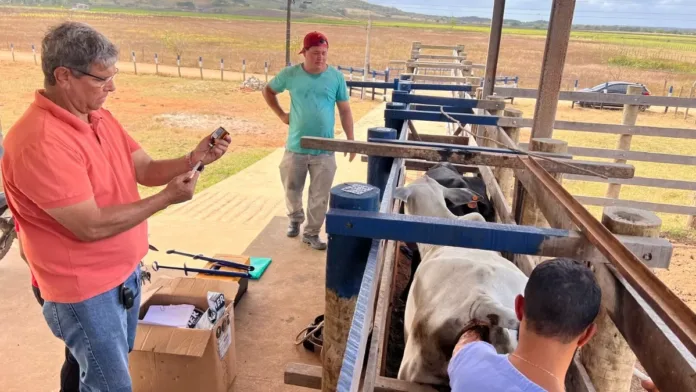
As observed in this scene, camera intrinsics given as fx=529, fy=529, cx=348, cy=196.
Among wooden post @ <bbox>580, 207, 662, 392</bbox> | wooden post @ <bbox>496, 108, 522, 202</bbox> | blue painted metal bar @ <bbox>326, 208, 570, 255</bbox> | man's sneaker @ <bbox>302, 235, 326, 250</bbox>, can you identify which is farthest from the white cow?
man's sneaker @ <bbox>302, 235, 326, 250</bbox>

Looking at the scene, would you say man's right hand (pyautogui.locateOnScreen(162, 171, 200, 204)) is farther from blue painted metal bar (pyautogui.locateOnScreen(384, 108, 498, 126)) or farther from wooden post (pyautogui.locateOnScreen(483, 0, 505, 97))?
wooden post (pyautogui.locateOnScreen(483, 0, 505, 97))

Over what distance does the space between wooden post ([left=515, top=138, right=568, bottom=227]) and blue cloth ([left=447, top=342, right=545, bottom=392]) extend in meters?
1.71

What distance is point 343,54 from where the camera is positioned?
1752 inches

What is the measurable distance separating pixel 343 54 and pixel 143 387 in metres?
43.6

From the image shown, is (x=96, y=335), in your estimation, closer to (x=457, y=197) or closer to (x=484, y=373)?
(x=484, y=373)

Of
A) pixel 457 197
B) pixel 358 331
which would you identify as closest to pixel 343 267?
pixel 358 331

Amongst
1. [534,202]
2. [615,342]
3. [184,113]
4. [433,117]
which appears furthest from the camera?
[184,113]

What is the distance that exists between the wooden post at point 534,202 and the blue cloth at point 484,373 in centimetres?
171

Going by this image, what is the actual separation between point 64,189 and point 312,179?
10.8 ft

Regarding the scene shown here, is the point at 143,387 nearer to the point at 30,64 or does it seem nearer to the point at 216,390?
the point at 216,390

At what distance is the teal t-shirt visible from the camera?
4.73 meters

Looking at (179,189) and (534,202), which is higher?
(179,189)

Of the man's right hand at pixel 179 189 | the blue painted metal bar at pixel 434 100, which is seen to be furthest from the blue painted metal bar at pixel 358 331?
the blue painted metal bar at pixel 434 100

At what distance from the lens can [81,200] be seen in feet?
5.81
